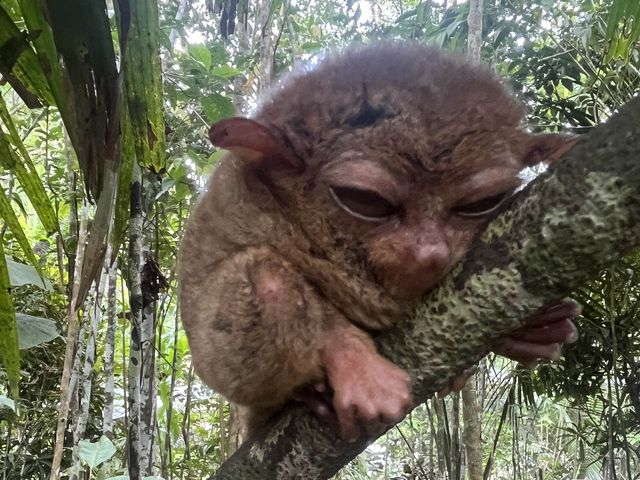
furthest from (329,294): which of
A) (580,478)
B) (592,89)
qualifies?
(580,478)

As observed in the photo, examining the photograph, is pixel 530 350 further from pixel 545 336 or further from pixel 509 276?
pixel 509 276

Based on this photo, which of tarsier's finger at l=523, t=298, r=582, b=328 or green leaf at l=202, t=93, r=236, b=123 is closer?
tarsier's finger at l=523, t=298, r=582, b=328

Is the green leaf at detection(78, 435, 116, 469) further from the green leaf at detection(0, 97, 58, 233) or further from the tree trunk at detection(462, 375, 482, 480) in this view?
the tree trunk at detection(462, 375, 482, 480)

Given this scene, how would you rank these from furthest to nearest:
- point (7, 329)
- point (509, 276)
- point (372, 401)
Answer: point (7, 329) → point (372, 401) → point (509, 276)

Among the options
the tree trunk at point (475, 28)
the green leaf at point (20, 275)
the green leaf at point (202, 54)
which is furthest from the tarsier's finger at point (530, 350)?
the green leaf at point (202, 54)

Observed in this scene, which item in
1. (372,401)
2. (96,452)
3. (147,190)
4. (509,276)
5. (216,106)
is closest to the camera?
→ (509,276)

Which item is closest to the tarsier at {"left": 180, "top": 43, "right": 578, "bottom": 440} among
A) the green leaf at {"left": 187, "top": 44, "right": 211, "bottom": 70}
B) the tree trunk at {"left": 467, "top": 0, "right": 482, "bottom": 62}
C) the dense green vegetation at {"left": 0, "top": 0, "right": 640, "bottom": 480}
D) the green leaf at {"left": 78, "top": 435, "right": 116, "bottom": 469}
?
the dense green vegetation at {"left": 0, "top": 0, "right": 640, "bottom": 480}

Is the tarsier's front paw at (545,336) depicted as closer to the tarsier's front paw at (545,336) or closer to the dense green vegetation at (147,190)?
the tarsier's front paw at (545,336)

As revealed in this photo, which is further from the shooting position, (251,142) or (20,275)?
(20,275)

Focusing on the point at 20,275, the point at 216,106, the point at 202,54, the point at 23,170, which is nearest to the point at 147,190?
the point at 216,106
